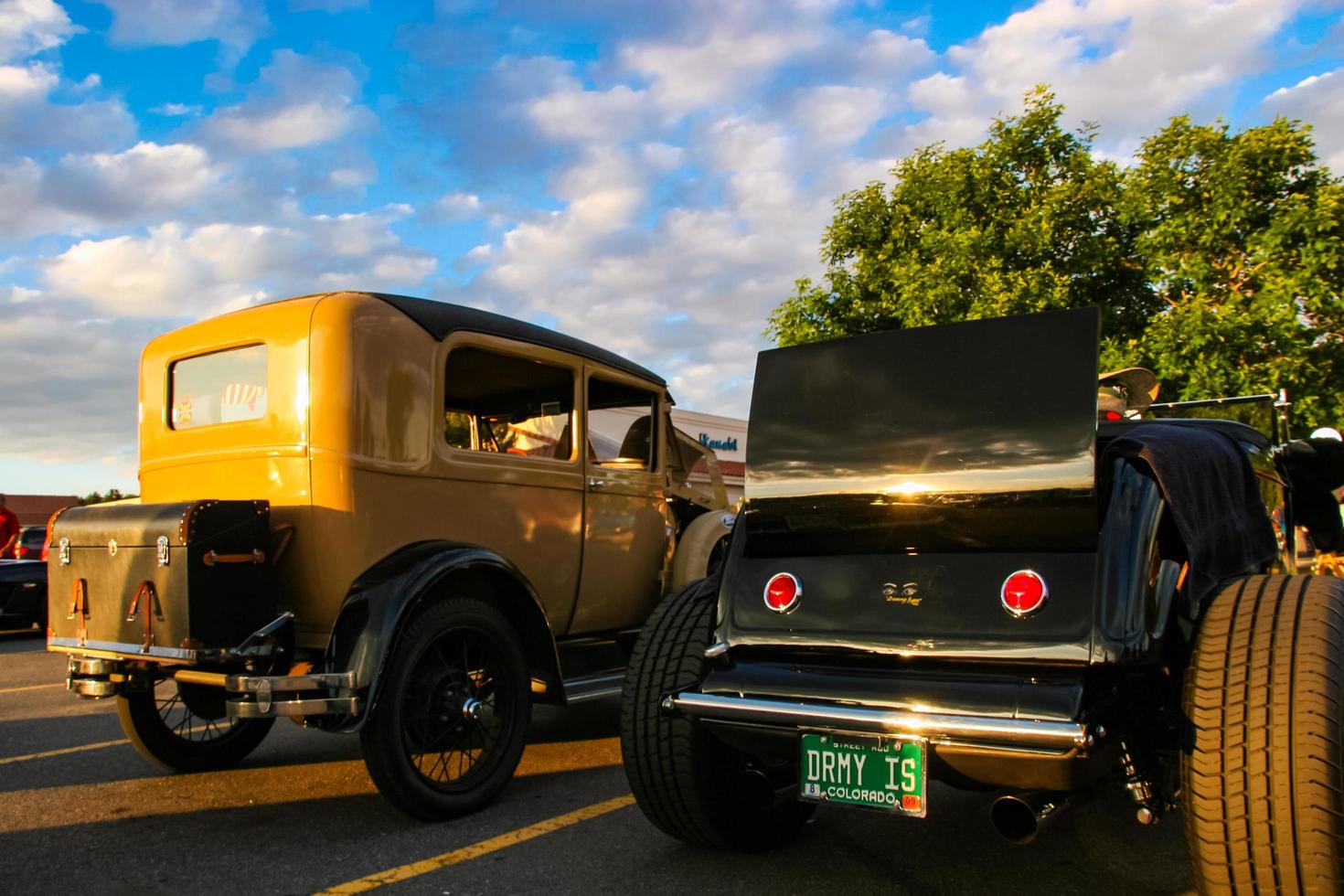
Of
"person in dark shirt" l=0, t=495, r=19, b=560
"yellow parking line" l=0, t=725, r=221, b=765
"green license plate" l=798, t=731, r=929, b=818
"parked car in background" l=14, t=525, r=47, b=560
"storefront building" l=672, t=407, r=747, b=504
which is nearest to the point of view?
"green license plate" l=798, t=731, r=929, b=818

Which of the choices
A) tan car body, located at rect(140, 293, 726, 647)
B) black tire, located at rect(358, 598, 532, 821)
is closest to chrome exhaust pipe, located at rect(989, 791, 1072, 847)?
black tire, located at rect(358, 598, 532, 821)

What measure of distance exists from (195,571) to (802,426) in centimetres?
239

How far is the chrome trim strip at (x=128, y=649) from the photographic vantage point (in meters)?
3.77

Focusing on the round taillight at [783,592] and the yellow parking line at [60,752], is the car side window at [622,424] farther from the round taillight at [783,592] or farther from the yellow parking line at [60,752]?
the yellow parking line at [60,752]

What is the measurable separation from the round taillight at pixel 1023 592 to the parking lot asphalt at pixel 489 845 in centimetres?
80

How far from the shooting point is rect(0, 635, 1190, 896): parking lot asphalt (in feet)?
10.5

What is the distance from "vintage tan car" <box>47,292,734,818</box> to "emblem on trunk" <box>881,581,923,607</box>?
1972 millimetres

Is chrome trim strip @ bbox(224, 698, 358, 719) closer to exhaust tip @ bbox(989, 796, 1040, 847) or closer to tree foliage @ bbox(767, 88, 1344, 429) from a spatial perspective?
exhaust tip @ bbox(989, 796, 1040, 847)

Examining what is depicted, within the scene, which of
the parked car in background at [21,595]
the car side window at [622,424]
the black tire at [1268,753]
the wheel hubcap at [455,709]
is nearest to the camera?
the black tire at [1268,753]

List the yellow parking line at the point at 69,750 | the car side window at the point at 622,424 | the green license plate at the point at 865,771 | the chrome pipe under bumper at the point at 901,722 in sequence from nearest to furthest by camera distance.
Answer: the chrome pipe under bumper at the point at 901,722 < the green license plate at the point at 865,771 < the yellow parking line at the point at 69,750 < the car side window at the point at 622,424

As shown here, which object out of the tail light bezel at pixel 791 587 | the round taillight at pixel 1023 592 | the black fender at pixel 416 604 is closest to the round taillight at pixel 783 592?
the tail light bezel at pixel 791 587

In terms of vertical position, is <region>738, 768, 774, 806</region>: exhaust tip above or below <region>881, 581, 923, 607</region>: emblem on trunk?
below

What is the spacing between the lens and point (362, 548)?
4.21 metres

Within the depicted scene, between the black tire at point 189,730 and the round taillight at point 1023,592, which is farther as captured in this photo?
the black tire at point 189,730
